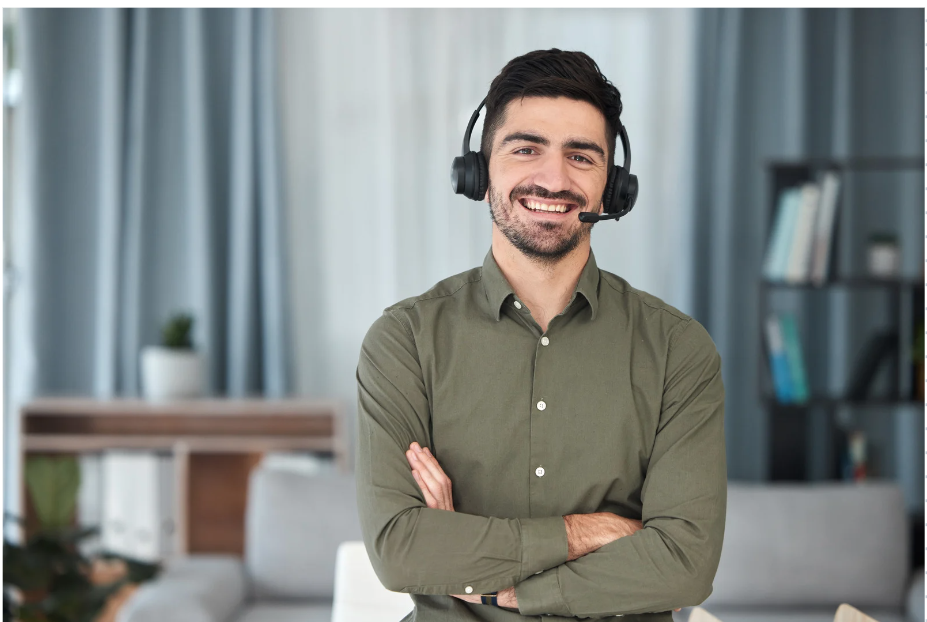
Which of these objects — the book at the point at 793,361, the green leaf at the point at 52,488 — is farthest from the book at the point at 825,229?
the green leaf at the point at 52,488

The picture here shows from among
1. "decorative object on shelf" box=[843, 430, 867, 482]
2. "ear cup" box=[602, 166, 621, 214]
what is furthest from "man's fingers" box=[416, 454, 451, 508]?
"decorative object on shelf" box=[843, 430, 867, 482]

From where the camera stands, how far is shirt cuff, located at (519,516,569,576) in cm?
129

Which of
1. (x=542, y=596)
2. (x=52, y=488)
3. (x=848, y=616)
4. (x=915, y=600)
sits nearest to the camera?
(x=542, y=596)

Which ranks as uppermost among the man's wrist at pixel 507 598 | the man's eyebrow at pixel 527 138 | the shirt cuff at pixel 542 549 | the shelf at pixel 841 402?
the man's eyebrow at pixel 527 138

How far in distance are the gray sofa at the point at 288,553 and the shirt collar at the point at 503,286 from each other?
1302mm

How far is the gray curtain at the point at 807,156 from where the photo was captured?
3.35 meters

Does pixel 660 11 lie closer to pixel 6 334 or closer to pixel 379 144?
pixel 379 144

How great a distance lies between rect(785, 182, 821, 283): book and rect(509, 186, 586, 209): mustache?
1.75 meters

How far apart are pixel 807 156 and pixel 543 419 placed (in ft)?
8.06

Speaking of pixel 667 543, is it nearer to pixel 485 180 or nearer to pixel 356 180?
pixel 485 180

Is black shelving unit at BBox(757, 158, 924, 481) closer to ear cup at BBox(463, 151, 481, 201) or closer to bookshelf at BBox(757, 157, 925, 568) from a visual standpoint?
bookshelf at BBox(757, 157, 925, 568)

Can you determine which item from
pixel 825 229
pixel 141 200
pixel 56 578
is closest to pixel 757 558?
pixel 825 229

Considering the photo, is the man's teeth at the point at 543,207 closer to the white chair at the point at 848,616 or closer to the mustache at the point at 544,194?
the mustache at the point at 544,194

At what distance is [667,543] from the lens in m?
1.30
